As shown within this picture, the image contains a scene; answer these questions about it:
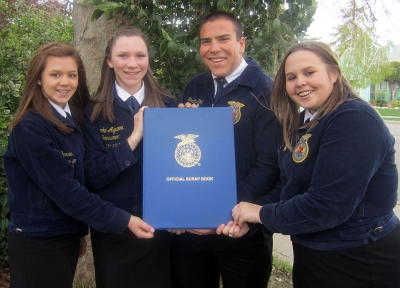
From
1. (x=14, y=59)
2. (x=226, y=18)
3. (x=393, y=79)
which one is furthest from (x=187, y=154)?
(x=393, y=79)

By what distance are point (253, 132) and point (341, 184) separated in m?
0.74

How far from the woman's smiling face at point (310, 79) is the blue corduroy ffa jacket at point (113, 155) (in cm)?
89

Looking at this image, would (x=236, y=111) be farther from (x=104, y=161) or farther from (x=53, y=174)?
(x=53, y=174)

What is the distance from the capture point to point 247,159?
2.25 meters

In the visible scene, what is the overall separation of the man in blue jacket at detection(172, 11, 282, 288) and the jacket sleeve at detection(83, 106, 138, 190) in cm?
45

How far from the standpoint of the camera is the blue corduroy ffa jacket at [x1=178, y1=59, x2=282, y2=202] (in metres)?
2.17

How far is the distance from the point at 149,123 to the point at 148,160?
19 cm

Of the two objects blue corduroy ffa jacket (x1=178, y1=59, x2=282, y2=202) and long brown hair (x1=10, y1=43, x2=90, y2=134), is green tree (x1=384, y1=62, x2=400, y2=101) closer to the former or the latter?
blue corduroy ffa jacket (x1=178, y1=59, x2=282, y2=202)

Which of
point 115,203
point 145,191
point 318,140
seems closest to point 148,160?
point 145,191

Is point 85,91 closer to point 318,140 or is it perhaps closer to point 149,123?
point 149,123

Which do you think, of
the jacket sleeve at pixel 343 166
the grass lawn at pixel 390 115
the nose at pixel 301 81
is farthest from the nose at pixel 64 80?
the grass lawn at pixel 390 115

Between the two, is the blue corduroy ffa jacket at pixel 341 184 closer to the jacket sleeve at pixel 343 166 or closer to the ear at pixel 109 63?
the jacket sleeve at pixel 343 166

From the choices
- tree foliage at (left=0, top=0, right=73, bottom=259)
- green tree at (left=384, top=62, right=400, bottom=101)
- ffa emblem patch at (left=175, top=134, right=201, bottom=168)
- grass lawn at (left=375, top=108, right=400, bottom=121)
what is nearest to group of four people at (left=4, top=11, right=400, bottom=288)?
ffa emblem patch at (left=175, top=134, right=201, bottom=168)

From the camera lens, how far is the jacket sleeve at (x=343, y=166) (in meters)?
1.59
